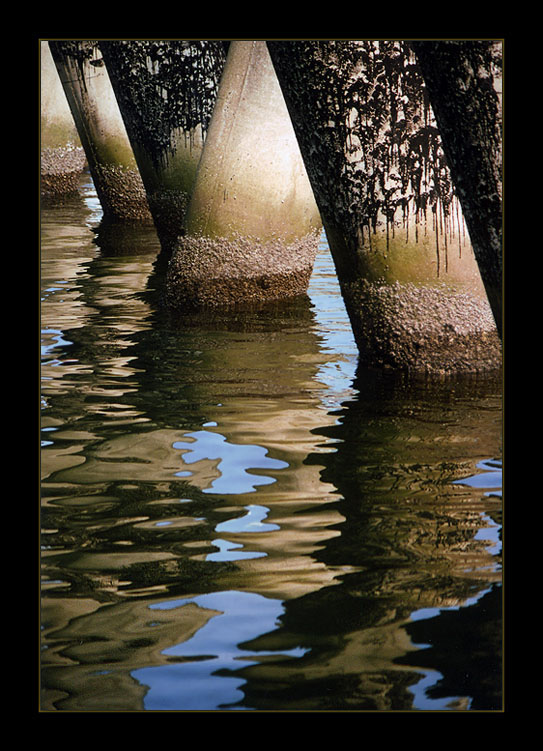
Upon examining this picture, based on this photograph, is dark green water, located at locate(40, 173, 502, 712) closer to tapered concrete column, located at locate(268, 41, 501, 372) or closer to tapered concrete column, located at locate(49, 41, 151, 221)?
tapered concrete column, located at locate(268, 41, 501, 372)

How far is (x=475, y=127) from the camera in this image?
347 cm

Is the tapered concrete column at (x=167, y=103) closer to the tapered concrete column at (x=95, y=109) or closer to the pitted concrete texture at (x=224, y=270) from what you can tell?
the pitted concrete texture at (x=224, y=270)

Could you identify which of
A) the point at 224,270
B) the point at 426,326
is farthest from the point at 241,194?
the point at 426,326

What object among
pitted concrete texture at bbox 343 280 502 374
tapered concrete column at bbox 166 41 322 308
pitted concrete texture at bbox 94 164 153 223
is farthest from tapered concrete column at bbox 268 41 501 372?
pitted concrete texture at bbox 94 164 153 223

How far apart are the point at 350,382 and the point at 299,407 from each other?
548 mm

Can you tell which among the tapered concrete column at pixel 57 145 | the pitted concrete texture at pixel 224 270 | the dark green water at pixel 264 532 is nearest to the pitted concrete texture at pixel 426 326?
the dark green water at pixel 264 532

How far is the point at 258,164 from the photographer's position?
7172 mm

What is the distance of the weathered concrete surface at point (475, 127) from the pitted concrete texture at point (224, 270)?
369cm

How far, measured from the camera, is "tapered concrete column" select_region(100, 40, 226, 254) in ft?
28.4

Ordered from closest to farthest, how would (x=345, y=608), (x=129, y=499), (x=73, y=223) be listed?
(x=345, y=608) → (x=129, y=499) → (x=73, y=223)

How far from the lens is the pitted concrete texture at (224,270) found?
7.26 metres

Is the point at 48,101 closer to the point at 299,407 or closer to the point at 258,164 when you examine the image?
the point at 258,164

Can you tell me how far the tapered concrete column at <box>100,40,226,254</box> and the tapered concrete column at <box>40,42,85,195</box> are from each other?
18.1 ft
